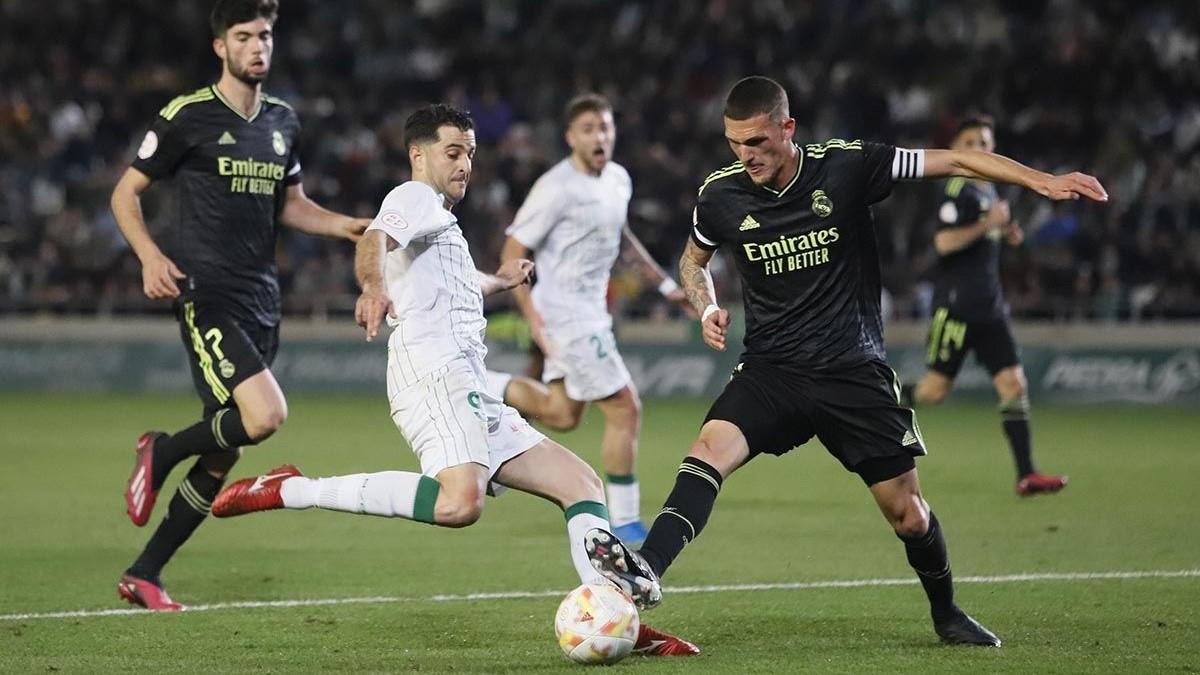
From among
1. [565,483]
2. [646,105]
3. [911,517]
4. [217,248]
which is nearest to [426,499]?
[565,483]

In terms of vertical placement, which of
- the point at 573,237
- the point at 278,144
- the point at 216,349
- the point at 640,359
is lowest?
the point at 640,359

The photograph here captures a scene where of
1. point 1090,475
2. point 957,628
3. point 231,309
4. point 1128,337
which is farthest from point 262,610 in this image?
point 1128,337

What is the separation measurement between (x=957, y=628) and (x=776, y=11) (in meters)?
20.0

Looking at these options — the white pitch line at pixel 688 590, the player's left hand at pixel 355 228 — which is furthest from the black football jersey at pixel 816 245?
the player's left hand at pixel 355 228

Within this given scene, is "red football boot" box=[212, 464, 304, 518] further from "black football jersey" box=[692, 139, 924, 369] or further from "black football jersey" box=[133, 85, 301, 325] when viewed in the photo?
"black football jersey" box=[692, 139, 924, 369]

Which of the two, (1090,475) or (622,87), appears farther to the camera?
(622,87)

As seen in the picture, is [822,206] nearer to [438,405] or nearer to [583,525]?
[583,525]

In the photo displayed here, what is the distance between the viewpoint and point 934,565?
6.54m

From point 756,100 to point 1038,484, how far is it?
611 cm

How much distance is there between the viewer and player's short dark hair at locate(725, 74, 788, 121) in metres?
6.34

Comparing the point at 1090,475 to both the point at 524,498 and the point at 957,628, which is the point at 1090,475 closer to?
the point at 524,498

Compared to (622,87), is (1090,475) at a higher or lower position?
lower

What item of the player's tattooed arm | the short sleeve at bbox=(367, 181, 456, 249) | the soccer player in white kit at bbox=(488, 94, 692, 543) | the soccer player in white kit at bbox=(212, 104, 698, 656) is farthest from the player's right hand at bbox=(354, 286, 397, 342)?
the soccer player in white kit at bbox=(488, 94, 692, 543)

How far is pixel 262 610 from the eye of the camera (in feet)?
24.1
